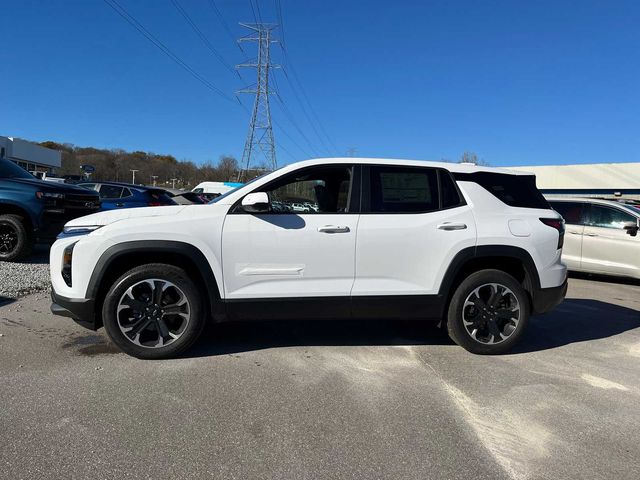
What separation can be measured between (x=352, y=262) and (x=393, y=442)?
5.60 feet

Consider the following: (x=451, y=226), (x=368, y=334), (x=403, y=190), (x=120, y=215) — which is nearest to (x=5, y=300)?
(x=120, y=215)

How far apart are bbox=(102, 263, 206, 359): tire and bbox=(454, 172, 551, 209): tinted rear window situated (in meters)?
2.81

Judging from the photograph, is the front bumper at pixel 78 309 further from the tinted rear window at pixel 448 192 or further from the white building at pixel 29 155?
the white building at pixel 29 155

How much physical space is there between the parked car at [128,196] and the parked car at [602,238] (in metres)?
8.97

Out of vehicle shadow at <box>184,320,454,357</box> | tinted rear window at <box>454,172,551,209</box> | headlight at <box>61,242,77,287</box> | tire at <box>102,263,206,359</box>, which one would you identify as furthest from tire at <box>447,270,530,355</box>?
headlight at <box>61,242,77,287</box>

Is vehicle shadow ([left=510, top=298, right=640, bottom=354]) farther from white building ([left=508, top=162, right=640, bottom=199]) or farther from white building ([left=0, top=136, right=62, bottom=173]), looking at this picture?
white building ([left=0, top=136, right=62, bottom=173])

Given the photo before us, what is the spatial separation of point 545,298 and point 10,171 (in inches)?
373

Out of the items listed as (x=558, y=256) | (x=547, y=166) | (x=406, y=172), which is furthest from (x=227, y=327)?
(x=547, y=166)

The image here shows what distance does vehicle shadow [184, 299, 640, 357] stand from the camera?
4867 millimetres

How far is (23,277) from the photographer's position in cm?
730

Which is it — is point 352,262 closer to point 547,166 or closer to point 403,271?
point 403,271

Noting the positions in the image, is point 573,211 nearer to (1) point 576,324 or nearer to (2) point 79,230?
(1) point 576,324

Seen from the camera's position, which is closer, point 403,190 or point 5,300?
point 403,190

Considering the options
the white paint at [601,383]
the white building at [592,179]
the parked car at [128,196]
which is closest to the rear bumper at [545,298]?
the white paint at [601,383]
